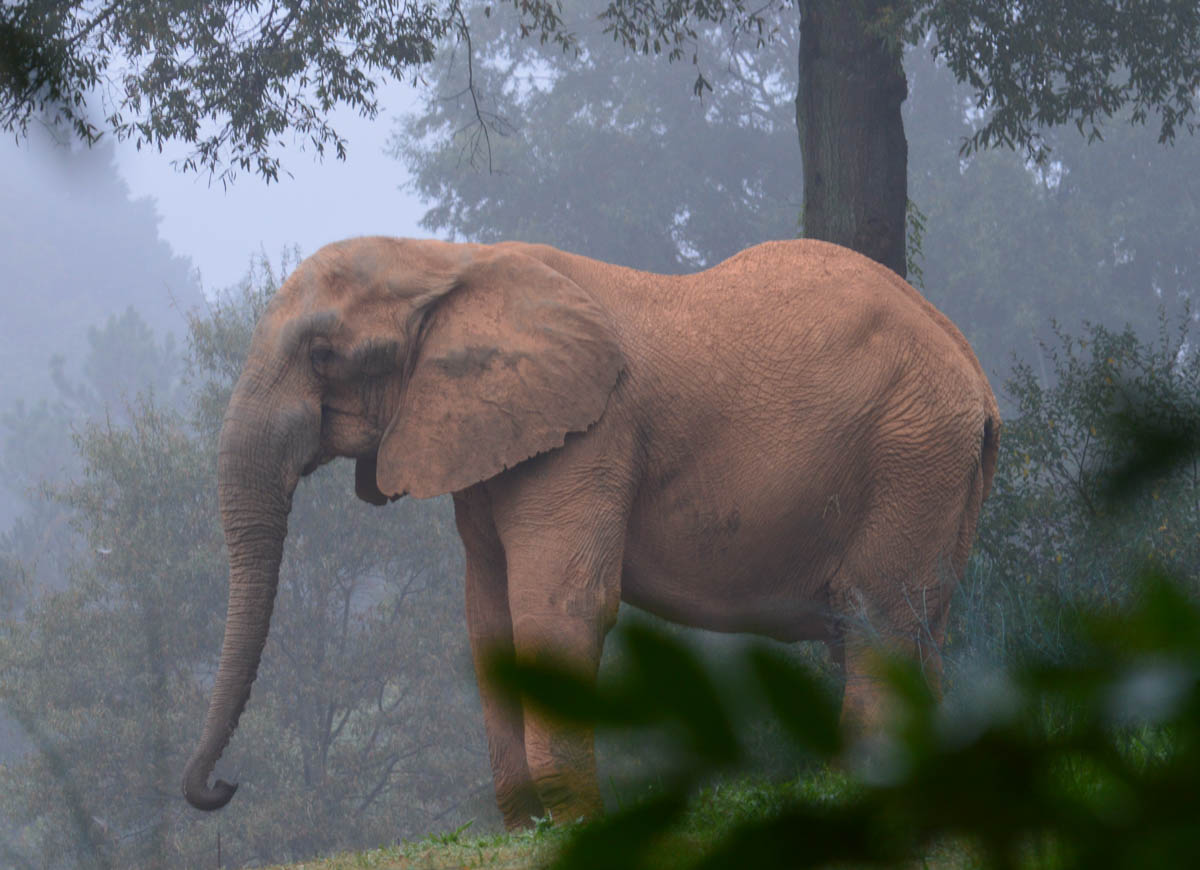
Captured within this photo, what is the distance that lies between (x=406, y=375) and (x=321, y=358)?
0.33 metres

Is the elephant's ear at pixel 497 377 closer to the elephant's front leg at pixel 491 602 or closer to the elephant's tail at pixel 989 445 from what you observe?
the elephant's front leg at pixel 491 602

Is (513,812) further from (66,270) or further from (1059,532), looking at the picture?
(66,270)

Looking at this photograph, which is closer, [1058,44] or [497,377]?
[497,377]

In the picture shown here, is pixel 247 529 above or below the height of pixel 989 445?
below

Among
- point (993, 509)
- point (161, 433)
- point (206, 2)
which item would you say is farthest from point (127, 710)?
point (993, 509)

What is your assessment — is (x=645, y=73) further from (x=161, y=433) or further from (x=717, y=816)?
(x=717, y=816)

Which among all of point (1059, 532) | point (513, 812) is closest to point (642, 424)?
point (513, 812)

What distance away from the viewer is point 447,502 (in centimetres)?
2392

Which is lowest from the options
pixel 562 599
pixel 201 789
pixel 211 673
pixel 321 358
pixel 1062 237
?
pixel 201 789

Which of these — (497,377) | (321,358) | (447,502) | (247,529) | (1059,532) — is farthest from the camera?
(447,502)

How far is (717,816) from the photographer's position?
0.50 meters

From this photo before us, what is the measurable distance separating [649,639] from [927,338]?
5.05 m

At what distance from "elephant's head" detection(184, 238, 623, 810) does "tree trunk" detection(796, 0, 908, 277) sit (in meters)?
3.05

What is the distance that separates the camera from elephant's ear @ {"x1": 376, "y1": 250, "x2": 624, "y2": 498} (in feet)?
16.0
